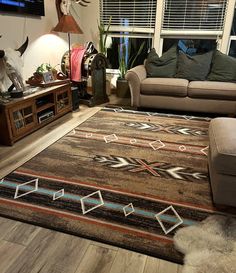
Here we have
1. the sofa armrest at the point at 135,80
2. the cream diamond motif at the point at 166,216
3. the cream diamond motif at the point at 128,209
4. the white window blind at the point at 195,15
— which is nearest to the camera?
the cream diamond motif at the point at 166,216

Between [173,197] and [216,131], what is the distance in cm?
62

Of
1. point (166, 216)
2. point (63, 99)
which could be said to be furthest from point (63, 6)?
point (166, 216)

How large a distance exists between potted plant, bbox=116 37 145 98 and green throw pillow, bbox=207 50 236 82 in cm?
146

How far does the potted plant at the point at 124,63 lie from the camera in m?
4.39

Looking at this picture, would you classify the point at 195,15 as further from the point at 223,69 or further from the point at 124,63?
the point at 124,63

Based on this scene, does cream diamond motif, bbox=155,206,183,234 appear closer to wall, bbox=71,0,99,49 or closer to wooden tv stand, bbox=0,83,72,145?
wooden tv stand, bbox=0,83,72,145

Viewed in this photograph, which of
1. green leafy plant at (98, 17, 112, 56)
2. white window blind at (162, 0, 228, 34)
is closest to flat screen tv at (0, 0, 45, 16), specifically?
green leafy plant at (98, 17, 112, 56)

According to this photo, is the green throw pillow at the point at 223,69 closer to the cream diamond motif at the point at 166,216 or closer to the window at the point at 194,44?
the window at the point at 194,44

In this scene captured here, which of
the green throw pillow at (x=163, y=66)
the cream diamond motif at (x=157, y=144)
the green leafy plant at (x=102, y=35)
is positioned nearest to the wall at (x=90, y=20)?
the green leafy plant at (x=102, y=35)

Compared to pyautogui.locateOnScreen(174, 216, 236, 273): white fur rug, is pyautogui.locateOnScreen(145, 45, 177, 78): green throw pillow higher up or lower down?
higher up

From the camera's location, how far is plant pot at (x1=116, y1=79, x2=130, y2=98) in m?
4.39

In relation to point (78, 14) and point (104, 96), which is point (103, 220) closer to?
point (104, 96)

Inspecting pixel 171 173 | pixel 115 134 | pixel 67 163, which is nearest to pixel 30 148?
pixel 67 163

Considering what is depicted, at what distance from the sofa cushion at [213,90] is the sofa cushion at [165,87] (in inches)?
4.4
